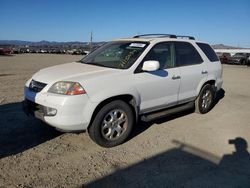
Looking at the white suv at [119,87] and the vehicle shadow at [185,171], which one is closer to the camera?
the vehicle shadow at [185,171]

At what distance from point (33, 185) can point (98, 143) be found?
4.23 ft

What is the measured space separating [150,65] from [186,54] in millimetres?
1572

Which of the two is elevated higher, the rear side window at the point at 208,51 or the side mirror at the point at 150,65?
the rear side window at the point at 208,51

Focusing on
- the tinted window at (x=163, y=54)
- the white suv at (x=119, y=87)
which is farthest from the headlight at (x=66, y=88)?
the tinted window at (x=163, y=54)

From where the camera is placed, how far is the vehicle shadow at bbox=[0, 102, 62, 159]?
13.9 ft

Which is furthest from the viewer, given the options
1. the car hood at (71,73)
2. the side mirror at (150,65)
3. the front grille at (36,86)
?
the side mirror at (150,65)

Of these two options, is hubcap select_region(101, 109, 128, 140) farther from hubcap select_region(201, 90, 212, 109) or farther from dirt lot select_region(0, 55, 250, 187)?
hubcap select_region(201, 90, 212, 109)

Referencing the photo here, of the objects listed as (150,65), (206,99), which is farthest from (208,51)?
(150,65)

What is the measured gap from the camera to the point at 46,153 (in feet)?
13.4

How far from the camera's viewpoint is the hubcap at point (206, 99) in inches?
249

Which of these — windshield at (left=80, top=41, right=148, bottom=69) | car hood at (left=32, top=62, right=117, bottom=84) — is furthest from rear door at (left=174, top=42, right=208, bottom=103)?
car hood at (left=32, top=62, right=117, bottom=84)

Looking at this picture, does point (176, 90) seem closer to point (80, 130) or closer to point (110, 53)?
point (110, 53)

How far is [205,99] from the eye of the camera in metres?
6.39

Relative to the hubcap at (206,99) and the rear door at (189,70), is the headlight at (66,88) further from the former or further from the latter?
the hubcap at (206,99)
